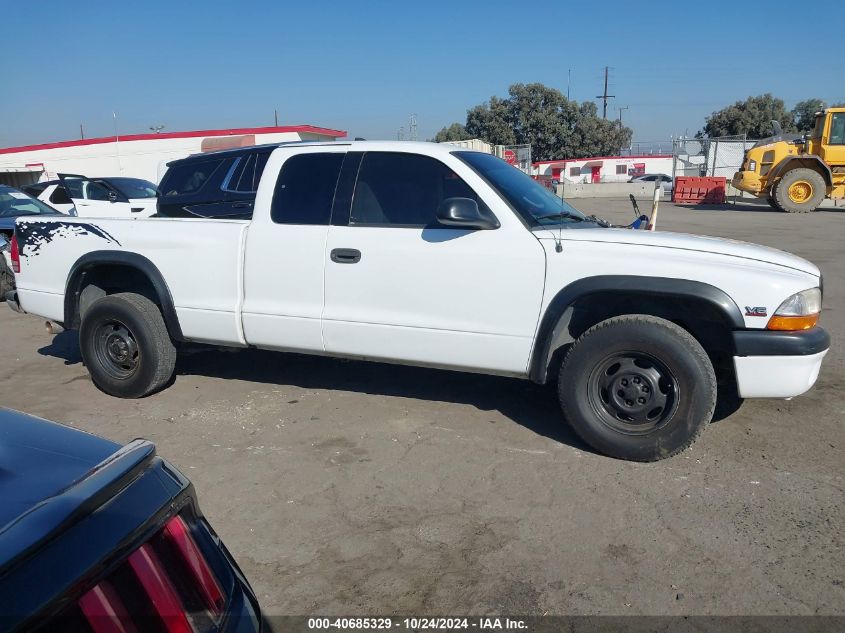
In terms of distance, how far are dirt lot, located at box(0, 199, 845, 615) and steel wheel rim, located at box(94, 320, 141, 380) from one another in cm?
25

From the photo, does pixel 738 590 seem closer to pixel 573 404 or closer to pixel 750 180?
pixel 573 404

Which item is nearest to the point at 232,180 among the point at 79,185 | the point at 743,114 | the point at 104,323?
the point at 104,323

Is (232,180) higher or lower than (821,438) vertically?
higher

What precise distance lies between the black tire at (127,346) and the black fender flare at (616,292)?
2.79 meters

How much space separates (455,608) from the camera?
8.85 ft

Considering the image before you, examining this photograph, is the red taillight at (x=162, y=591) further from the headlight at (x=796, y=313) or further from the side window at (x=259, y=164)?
the side window at (x=259, y=164)

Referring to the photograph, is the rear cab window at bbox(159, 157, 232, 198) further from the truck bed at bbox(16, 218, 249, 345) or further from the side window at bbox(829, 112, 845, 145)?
the side window at bbox(829, 112, 845, 145)

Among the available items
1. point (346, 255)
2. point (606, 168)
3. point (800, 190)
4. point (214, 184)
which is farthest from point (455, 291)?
point (606, 168)

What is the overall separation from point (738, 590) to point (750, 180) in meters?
22.6

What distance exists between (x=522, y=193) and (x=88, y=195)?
459 inches

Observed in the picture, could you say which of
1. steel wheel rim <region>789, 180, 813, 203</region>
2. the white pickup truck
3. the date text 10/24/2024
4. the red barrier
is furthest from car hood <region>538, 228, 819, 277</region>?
the red barrier

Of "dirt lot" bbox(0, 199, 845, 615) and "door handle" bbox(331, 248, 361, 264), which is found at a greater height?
"door handle" bbox(331, 248, 361, 264)

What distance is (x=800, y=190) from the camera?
21.6 metres

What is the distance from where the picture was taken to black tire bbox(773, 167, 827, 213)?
21.1 m
